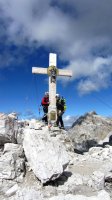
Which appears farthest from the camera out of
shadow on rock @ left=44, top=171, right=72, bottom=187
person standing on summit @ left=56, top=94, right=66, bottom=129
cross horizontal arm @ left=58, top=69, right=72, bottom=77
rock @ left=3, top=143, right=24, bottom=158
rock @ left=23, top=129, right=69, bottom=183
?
cross horizontal arm @ left=58, top=69, right=72, bottom=77

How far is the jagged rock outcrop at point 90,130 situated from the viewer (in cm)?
2516

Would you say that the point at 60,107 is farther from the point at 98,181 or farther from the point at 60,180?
the point at 98,181

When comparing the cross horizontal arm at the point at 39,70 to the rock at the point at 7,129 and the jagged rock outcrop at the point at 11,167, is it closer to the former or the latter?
A: the rock at the point at 7,129

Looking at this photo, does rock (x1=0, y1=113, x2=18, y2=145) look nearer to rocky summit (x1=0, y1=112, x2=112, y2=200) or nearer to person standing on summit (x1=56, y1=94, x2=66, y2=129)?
rocky summit (x1=0, y1=112, x2=112, y2=200)

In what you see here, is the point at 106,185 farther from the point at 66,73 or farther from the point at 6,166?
the point at 66,73

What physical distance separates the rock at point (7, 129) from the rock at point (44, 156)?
1.06 meters

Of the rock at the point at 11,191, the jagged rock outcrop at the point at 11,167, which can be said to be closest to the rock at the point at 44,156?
the jagged rock outcrop at the point at 11,167

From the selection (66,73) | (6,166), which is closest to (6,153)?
(6,166)

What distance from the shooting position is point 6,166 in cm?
1141

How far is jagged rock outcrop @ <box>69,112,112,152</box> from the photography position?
2516 cm

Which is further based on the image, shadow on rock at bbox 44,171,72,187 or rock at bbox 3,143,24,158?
rock at bbox 3,143,24,158

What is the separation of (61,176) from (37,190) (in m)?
1.44

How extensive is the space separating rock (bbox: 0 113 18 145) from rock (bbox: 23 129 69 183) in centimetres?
106

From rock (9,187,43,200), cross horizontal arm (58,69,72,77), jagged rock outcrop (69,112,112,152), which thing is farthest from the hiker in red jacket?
rock (9,187,43,200)
